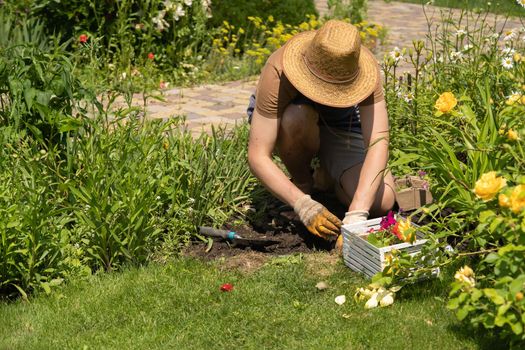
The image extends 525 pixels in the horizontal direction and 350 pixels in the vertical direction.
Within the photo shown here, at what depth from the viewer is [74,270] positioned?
3.83m

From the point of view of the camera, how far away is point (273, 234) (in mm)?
4367

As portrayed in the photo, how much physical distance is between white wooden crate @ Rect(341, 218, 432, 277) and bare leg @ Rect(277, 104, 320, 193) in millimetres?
690

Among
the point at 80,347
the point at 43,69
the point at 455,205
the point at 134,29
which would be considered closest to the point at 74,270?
the point at 80,347

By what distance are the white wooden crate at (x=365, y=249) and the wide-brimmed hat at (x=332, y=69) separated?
574 millimetres

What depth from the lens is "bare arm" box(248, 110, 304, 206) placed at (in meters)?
4.09

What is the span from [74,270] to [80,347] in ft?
2.04

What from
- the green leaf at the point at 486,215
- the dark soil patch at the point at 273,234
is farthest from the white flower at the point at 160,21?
the green leaf at the point at 486,215

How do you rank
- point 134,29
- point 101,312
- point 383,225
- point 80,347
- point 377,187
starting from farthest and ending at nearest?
point 134,29, point 377,187, point 383,225, point 101,312, point 80,347

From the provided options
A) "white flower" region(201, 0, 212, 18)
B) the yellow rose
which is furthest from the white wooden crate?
"white flower" region(201, 0, 212, 18)

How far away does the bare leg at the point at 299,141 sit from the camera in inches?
169

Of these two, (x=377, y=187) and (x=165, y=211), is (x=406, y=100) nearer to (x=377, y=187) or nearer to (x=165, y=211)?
(x=377, y=187)

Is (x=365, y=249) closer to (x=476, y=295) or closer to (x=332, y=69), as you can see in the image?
(x=332, y=69)

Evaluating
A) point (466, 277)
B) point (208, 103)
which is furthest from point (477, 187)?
point (208, 103)

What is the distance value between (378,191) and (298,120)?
545mm
